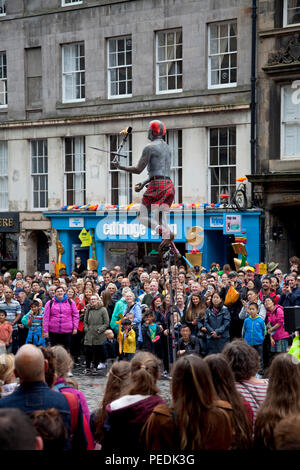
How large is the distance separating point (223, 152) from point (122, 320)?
11.3 m

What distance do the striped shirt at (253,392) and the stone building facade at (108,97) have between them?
1663 centimetres

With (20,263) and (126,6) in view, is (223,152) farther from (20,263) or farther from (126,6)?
(20,263)

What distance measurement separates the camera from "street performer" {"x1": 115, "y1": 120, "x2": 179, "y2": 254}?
920 cm

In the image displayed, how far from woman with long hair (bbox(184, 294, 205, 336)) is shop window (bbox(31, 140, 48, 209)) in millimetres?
14537

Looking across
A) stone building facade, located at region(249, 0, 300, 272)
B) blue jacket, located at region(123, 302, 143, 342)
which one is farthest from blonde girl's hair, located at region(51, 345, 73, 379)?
stone building facade, located at region(249, 0, 300, 272)

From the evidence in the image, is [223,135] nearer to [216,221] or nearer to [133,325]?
[216,221]

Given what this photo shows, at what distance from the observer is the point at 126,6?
22.8 m

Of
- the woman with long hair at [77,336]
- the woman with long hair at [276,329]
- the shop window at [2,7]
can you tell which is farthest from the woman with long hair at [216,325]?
the shop window at [2,7]

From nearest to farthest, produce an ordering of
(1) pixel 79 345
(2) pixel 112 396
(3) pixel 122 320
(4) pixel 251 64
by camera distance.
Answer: (2) pixel 112 396, (3) pixel 122 320, (1) pixel 79 345, (4) pixel 251 64

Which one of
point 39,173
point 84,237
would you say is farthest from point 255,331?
point 39,173

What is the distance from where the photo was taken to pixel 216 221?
21328 millimetres

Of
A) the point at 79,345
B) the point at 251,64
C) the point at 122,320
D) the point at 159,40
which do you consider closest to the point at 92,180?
the point at 159,40

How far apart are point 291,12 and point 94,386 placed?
46.1ft

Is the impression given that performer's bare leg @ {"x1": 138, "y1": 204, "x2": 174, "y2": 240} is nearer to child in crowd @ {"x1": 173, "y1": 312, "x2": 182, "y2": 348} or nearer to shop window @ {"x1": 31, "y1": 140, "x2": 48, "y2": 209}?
child in crowd @ {"x1": 173, "y1": 312, "x2": 182, "y2": 348}
